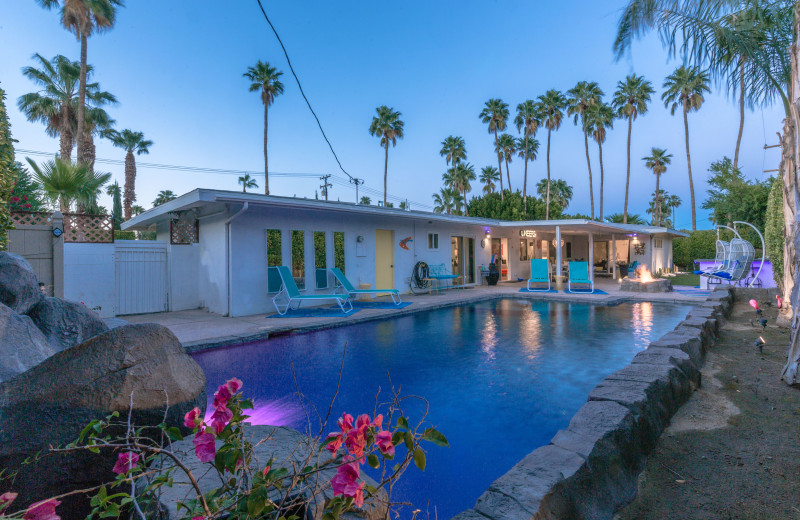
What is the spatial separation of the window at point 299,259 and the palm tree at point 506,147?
26283mm

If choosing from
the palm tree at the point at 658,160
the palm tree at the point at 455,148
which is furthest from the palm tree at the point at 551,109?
the palm tree at the point at 658,160

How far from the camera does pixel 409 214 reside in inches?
425

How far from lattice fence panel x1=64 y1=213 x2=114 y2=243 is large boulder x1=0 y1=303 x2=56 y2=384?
639 cm

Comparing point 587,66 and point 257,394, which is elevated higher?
point 587,66

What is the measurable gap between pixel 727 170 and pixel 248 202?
22.3m

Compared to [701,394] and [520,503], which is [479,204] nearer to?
[701,394]

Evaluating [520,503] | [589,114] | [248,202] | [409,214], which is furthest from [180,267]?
[589,114]

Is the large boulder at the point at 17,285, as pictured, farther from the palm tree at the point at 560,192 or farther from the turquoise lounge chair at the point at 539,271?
the palm tree at the point at 560,192

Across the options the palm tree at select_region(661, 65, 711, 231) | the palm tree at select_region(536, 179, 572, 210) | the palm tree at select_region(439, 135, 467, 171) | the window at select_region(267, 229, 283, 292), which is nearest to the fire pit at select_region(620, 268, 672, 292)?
the window at select_region(267, 229, 283, 292)

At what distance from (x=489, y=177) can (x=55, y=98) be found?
30157mm

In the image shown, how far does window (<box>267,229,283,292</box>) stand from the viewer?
8.74m

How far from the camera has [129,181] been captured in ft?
82.1

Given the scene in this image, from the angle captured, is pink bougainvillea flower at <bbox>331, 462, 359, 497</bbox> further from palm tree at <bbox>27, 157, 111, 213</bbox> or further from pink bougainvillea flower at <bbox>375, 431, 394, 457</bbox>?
palm tree at <bbox>27, 157, 111, 213</bbox>

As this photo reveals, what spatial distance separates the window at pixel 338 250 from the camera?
991 cm
